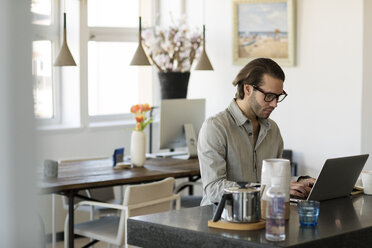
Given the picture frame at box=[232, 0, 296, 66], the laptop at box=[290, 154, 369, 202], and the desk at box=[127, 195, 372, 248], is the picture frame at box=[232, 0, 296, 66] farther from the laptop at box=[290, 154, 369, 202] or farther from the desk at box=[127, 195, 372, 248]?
the desk at box=[127, 195, 372, 248]

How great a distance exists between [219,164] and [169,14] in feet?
13.5

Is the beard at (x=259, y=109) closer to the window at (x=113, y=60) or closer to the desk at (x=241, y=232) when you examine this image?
the desk at (x=241, y=232)

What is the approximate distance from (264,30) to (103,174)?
240 cm

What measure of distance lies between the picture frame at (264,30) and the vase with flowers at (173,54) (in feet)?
1.36

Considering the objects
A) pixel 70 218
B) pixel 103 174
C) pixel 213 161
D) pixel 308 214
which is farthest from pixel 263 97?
pixel 103 174

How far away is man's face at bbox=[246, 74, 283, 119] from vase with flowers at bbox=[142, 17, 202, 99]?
10.6 feet

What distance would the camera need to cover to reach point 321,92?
5703mm

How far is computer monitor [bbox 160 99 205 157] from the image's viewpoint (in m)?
5.20

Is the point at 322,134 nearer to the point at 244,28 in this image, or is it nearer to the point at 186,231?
the point at 244,28

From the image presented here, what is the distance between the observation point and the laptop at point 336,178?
2.68m

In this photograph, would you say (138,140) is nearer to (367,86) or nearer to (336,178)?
(367,86)

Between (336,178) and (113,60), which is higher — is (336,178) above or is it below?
below

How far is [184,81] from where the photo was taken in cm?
632

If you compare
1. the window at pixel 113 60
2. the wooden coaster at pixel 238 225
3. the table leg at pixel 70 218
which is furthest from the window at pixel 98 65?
the wooden coaster at pixel 238 225
